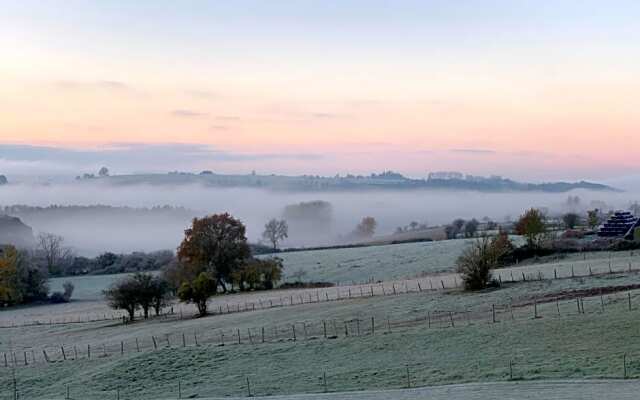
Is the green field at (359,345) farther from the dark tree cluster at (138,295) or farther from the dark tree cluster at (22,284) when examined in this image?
the dark tree cluster at (22,284)

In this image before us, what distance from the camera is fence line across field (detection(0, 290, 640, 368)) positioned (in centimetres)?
4534

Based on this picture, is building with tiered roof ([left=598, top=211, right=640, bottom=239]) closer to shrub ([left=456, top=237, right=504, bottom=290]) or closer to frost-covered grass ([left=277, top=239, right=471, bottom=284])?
frost-covered grass ([left=277, top=239, right=471, bottom=284])

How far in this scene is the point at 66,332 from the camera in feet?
208

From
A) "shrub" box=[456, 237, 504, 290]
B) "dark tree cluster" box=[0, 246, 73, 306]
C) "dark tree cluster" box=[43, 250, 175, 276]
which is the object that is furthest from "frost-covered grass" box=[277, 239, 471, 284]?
"dark tree cluster" box=[0, 246, 73, 306]

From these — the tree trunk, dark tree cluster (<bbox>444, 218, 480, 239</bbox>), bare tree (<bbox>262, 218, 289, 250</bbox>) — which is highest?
bare tree (<bbox>262, 218, 289, 250</bbox>)

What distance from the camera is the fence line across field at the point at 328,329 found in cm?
4534

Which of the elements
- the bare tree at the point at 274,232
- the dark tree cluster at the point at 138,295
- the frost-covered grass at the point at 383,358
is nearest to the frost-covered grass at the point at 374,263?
the dark tree cluster at the point at 138,295

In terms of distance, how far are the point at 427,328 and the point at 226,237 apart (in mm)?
53474

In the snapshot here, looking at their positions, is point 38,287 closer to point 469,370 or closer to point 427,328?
point 427,328

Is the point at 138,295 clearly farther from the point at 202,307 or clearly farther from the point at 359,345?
the point at 359,345

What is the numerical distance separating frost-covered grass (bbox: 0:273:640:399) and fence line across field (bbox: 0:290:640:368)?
30 centimetres

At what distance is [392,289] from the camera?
68.9 meters

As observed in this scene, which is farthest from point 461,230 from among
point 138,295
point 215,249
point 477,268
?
Answer: point 138,295

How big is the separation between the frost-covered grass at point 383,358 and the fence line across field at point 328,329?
0.98 feet
